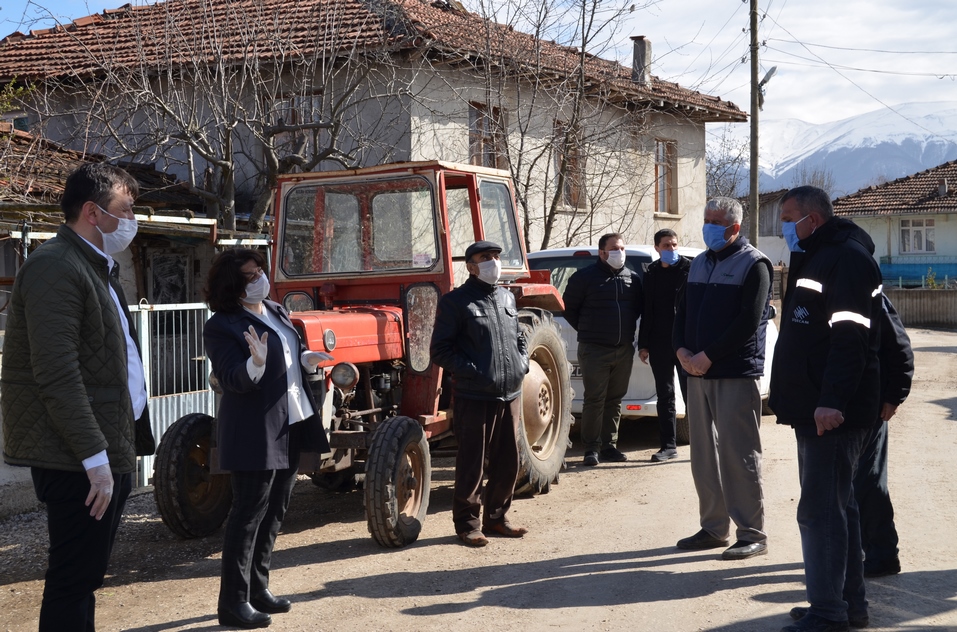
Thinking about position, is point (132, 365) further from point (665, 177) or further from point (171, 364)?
point (665, 177)

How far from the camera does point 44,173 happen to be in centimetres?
1170

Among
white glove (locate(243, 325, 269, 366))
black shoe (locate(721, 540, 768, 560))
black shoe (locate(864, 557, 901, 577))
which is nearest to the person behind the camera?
white glove (locate(243, 325, 269, 366))

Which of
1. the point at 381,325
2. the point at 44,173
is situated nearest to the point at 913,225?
the point at 44,173

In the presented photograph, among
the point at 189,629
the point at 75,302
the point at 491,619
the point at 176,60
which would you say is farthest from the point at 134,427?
the point at 176,60

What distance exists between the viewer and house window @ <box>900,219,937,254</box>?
3878 cm

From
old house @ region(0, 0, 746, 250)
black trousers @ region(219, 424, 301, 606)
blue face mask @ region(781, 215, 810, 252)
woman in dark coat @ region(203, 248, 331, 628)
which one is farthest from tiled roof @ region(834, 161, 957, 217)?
black trousers @ region(219, 424, 301, 606)

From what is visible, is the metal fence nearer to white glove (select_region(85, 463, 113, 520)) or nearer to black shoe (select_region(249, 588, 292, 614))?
black shoe (select_region(249, 588, 292, 614))

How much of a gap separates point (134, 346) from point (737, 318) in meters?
3.34

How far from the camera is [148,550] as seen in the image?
620 cm

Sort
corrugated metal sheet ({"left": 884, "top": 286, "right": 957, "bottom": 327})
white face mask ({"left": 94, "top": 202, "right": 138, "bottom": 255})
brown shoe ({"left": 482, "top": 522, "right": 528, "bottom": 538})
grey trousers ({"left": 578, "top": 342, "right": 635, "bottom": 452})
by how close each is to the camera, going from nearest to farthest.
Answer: white face mask ({"left": 94, "top": 202, "right": 138, "bottom": 255}), brown shoe ({"left": 482, "top": 522, "right": 528, "bottom": 538}), grey trousers ({"left": 578, "top": 342, "right": 635, "bottom": 452}), corrugated metal sheet ({"left": 884, "top": 286, "right": 957, "bottom": 327})

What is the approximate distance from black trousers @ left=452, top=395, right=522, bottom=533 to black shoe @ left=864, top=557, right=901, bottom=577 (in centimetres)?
216

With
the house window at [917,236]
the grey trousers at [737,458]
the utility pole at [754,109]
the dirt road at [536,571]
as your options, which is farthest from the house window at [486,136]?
the house window at [917,236]

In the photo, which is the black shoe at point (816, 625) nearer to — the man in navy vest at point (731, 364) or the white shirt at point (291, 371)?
the man in navy vest at point (731, 364)

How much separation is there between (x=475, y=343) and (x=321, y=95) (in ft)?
28.0
